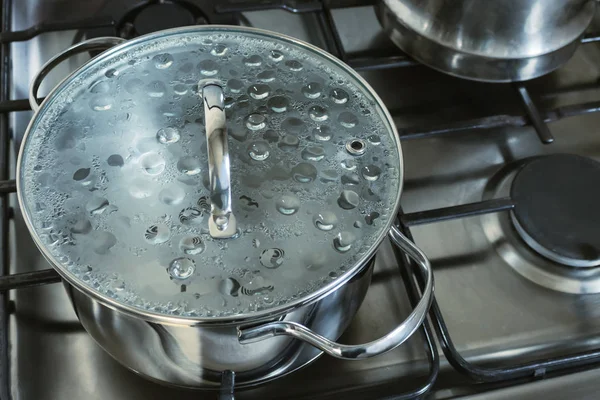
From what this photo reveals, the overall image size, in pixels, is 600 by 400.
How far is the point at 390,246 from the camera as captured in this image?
0.63 m

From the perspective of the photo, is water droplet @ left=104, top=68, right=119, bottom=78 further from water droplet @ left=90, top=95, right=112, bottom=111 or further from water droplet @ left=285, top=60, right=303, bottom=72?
water droplet @ left=285, top=60, right=303, bottom=72

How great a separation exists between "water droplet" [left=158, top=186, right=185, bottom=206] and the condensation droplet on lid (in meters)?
0.12

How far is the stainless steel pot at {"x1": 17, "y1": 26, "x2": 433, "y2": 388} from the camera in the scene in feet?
1.42

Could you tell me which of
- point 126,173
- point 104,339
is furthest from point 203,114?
point 104,339

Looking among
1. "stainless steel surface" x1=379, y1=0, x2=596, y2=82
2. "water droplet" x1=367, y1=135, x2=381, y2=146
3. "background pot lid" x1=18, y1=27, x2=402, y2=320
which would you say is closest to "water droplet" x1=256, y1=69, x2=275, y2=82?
"background pot lid" x1=18, y1=27, x2=402, y2=320

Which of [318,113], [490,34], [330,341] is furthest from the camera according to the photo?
[490,34]

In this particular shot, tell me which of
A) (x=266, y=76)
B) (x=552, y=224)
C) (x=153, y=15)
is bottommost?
(x=552, y=224)

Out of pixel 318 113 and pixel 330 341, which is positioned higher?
pixel 318 113

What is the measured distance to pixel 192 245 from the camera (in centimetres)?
46

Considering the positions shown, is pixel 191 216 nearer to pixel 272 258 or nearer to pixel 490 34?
pixel 272 258

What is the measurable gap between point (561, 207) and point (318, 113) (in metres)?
0.26

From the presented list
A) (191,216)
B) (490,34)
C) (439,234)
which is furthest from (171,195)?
(490,34)

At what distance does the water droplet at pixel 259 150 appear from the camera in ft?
1.67

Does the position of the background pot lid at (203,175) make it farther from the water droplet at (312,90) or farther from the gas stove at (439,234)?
the gas stove at (439,234)
